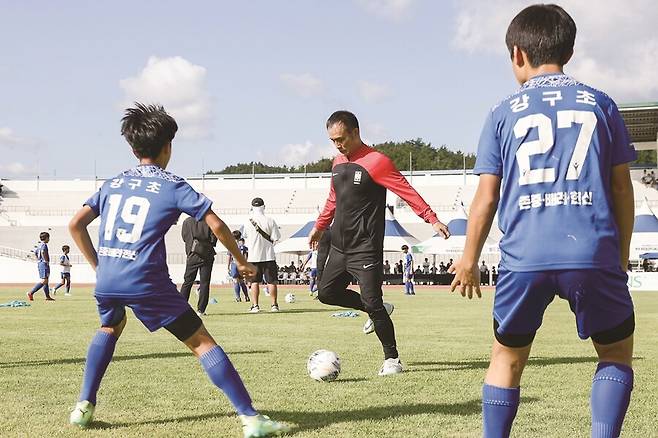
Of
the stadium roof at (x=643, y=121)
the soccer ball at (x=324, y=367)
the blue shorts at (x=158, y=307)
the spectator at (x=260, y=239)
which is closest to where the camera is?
the blue shorts at (x=158, y=307)

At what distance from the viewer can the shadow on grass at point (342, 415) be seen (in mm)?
4914

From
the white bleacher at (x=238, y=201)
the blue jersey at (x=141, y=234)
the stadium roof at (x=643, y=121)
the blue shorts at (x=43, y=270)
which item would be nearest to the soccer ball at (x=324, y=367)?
the blue jersey at (x=141, y=234)

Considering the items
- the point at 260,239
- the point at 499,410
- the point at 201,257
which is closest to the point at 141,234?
the point at 499,410

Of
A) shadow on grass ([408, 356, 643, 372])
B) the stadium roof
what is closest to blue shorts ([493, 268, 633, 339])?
shadow on grass ([408, 356, 643, 372])

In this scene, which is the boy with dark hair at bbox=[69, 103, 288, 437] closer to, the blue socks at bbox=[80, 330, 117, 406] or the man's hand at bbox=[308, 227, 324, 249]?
the blue socks at bbox=[80, 330, 117, 406]

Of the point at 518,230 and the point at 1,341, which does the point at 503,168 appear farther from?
the point at 1,341

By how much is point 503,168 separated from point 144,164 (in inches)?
86.8

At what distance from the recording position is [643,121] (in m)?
51.1

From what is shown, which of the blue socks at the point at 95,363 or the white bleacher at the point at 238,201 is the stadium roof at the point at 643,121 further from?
the blue socks at the point at 95,363

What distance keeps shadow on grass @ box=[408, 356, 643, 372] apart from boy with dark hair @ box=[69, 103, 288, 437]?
10.7 feet

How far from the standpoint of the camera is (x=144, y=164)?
15.6 feet

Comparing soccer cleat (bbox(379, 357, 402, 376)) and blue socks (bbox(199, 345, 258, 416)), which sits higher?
blue socks (bbox(199, 345, 258, 416))

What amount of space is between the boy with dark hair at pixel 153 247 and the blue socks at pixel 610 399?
5.83 ft

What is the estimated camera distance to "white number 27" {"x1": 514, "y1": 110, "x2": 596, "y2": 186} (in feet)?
11.0
